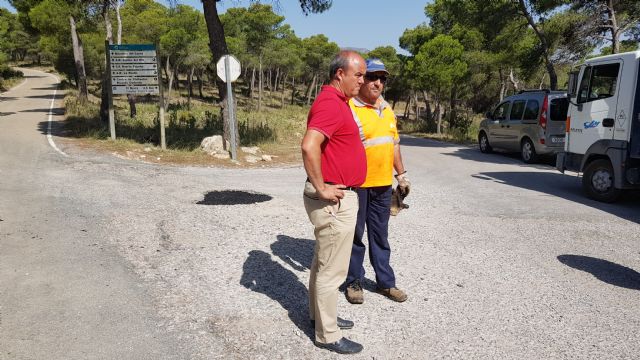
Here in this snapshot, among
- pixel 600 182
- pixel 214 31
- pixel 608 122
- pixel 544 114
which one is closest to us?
pixel 608 122

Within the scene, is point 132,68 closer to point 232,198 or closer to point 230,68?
point 230,68

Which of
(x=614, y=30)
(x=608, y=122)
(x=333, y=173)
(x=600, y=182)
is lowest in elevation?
(x=600, y=182)

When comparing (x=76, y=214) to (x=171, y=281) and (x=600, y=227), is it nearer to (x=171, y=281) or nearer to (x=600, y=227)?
(x=171, y=281)

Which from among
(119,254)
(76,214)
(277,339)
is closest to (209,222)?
(119,254)

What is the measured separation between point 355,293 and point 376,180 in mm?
963

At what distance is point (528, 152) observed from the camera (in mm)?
12945

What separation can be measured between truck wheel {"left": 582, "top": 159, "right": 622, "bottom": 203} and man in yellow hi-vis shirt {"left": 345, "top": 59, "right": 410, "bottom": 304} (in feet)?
18.6

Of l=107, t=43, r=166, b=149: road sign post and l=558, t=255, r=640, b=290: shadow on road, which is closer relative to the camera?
l=558, t=255, r=640, b=290: shadow on road

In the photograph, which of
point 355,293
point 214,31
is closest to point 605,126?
point 355,293

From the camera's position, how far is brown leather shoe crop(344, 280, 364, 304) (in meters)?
3.85

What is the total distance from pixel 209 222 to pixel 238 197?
1.56 m

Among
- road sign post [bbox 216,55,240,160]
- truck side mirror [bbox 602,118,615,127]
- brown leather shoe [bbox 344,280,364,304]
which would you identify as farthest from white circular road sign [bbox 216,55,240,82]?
brown leather shoe [bbox 344,280,364,304]

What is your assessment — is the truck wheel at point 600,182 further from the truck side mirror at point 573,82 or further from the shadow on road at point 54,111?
Result: the shadow on road at point 54,111

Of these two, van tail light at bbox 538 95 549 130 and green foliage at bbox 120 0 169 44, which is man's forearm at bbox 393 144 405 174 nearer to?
van tail light at bbox 538 95 549 130
